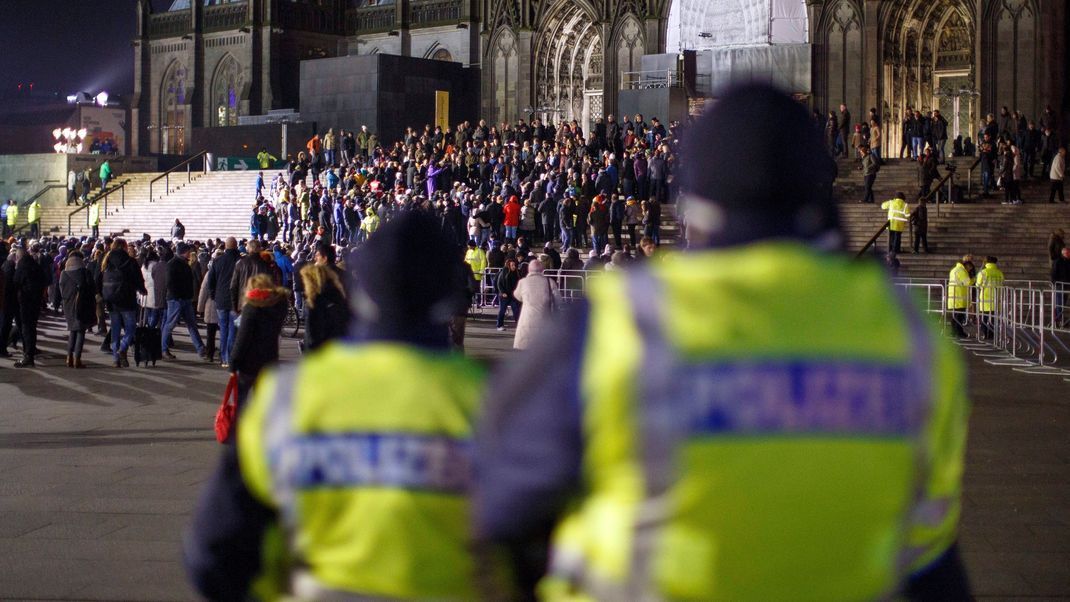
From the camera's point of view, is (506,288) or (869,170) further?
(869,170)

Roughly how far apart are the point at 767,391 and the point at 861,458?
0.62 ft

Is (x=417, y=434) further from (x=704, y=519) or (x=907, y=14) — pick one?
(x=907, y=14)

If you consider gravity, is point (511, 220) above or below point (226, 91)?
below

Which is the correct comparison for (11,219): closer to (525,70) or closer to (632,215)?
(525,70)

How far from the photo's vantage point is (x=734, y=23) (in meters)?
39.0

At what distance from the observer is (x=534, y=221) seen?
90.2 feet

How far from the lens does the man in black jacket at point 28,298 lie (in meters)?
15.8

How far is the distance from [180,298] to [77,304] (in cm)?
123

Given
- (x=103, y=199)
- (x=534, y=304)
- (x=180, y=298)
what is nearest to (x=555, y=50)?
(x=103, y=199)

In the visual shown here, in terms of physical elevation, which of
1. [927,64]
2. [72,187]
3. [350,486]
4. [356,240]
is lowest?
[350,486]

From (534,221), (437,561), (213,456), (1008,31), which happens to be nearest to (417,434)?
(437,561)

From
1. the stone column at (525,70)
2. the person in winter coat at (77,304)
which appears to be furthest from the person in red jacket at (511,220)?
the stone column at (525,70)

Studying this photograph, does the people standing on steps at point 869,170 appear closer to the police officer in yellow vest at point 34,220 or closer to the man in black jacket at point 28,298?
the man in black jacket at point 28,298

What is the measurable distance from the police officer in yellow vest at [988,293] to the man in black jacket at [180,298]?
10331 mm
